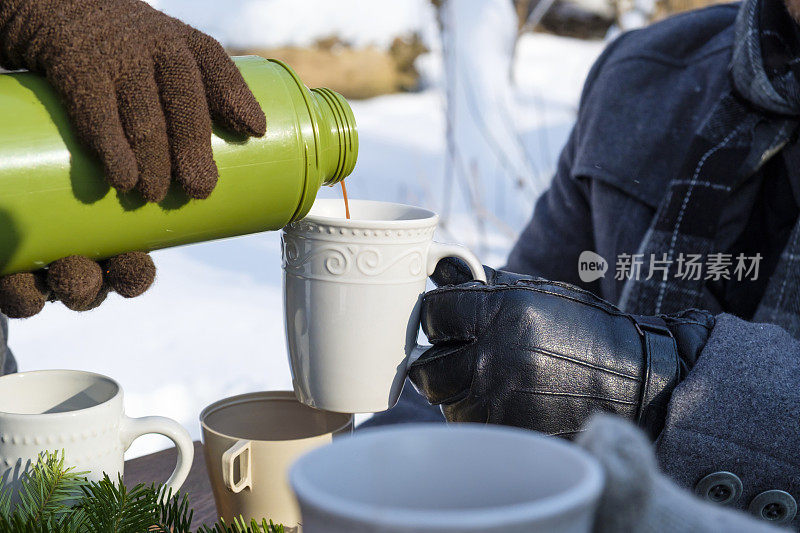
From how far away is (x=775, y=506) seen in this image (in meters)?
0.77

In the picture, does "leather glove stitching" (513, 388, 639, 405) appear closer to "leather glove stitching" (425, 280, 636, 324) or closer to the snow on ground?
"leather glove stitching" (425, 280, 636, 324)

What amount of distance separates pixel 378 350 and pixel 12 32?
47cm

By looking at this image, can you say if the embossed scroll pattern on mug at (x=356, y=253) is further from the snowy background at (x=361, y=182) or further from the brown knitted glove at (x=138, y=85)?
the snowy background at (x=361, y=182)

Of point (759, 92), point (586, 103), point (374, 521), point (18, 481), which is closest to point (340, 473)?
point (374, 521)

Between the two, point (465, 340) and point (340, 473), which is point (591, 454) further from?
point (465, 340)

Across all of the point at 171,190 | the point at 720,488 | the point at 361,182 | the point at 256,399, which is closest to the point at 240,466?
the point at 256,399

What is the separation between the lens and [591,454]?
27 cm

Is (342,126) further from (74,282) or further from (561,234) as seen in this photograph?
(561,234)

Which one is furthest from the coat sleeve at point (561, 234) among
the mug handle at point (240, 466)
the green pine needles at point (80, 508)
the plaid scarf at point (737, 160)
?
the green pine needles at point (80, 508)

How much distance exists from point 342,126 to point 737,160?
856mm

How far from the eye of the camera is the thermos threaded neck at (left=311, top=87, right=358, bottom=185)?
0.78 metres

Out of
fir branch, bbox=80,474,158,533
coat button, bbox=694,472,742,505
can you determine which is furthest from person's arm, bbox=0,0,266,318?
coat button, bbox=694,472,742,505

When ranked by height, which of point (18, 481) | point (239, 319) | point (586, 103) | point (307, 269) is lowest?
point (239, 319)

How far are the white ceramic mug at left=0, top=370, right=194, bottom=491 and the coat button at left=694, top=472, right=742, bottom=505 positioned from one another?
1.71ft
